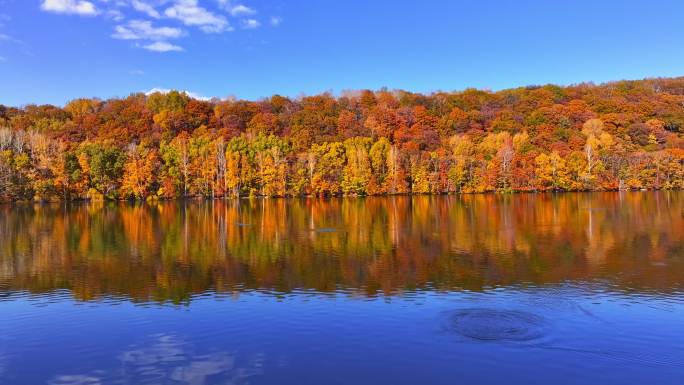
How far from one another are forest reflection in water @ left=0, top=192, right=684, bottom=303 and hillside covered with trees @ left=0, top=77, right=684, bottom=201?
35438 millimetres

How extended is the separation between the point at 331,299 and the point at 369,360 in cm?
443

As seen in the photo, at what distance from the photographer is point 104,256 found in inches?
846

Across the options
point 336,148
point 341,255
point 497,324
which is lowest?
point 497,324

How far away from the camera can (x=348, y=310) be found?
12695 mm

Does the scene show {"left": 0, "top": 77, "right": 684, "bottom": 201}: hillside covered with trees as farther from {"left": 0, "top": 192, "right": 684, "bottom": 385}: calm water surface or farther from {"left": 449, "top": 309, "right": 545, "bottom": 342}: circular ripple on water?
{"left": 449, "top": 309, "right": 545, "bottom": 342}: circular ripple on water

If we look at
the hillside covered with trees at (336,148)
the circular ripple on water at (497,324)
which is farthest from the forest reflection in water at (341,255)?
the hillside covered with trees at (336,148)

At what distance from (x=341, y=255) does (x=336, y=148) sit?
59973 mm

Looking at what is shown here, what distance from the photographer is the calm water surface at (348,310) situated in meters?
9.06

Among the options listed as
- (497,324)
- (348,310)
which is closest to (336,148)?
(348,310)

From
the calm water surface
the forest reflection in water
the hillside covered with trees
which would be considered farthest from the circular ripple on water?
the hillside covered with trees

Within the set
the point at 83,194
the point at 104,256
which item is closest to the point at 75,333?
the point at 104,256

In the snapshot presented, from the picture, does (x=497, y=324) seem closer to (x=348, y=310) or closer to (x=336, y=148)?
(x=348, y=310)

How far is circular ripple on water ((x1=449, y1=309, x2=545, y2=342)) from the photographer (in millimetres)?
10562

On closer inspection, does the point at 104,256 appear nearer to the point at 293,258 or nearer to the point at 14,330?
the point at 293,258
